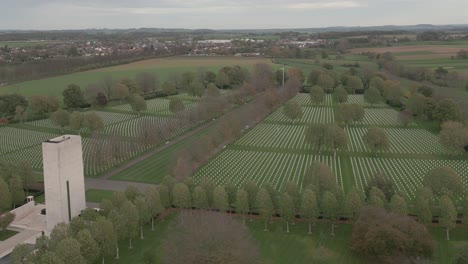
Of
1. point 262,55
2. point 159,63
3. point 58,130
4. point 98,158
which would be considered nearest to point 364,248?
point 98,158

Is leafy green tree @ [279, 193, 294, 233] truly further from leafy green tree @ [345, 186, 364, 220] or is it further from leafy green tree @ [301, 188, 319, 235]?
leafy green tree @ [345, 186, 364, 220]

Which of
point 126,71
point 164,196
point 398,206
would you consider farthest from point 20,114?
point 398,206

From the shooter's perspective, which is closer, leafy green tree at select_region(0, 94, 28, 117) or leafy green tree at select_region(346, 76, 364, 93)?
leafy green tree at select_region(0, 94, 28, 117)

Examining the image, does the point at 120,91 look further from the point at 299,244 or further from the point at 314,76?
the point at 299,244

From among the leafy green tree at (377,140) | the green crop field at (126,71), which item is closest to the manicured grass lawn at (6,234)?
the leafy green tree at (377,140)

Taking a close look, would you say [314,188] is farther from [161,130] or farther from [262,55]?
[262,55]

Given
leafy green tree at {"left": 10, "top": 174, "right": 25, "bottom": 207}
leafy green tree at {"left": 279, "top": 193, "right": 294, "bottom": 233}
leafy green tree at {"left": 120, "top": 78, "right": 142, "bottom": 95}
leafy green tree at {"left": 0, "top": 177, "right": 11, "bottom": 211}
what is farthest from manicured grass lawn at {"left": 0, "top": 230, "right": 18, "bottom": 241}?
leafy green tree at {"left": 120, "top": 78, "right": 142, "bottom": 95}
